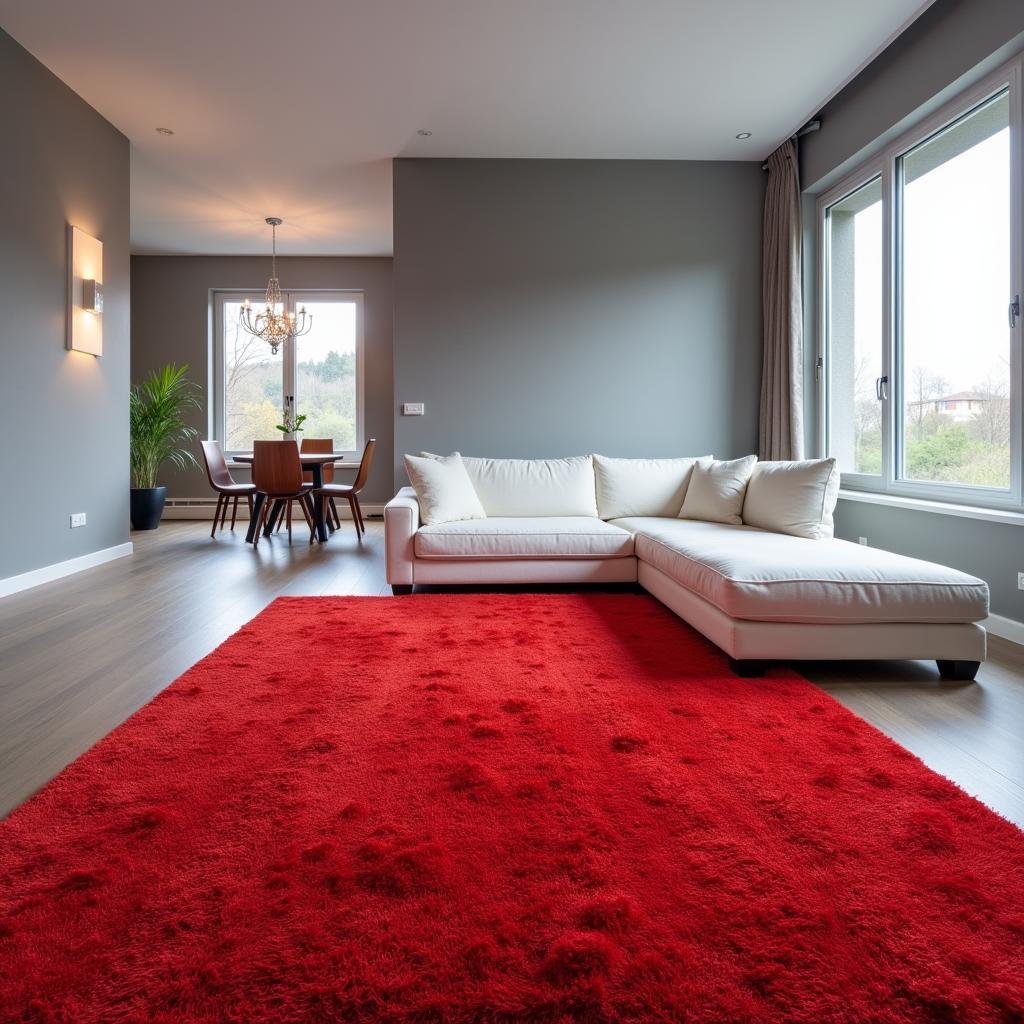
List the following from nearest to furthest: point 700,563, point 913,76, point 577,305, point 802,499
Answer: point 700,563, point 802,499, point 913,76, point 577,305

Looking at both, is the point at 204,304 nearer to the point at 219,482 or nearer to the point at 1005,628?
the point at 219,482

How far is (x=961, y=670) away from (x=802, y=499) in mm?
1201

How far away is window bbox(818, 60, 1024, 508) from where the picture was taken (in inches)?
127

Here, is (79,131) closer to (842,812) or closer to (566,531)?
(566,531)

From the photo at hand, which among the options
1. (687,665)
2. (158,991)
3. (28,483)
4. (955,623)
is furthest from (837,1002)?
(28,483)

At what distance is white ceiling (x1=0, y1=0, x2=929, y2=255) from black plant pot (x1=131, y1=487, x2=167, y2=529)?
2768mm

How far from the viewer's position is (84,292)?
4625 mm

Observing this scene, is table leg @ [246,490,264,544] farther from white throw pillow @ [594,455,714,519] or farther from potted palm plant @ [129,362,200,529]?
white throw pillow @ [594,455,714,519]

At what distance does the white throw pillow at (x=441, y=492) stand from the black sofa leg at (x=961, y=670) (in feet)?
8.24

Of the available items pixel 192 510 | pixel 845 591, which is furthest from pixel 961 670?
pixel 192 510

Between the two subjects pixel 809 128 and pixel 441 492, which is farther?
pixel 809 128

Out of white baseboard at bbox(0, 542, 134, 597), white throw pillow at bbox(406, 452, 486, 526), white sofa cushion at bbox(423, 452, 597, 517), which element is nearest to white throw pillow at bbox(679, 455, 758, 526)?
white sofa cushion at bbox(423, 452, 597, 517)

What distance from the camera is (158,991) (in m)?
1.01

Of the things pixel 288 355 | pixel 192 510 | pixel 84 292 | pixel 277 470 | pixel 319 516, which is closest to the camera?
pixel 84 292
